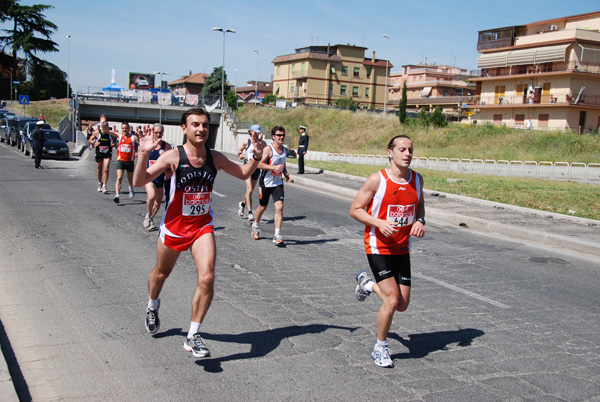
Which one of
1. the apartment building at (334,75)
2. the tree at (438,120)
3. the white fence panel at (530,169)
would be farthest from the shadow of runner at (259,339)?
the apartment building at (334,75)

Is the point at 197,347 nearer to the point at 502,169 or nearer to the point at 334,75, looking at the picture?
the point at 502,169

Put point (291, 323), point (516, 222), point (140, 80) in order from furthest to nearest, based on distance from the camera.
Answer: point (140, 80)
point (516, 222)
point (291, 323)

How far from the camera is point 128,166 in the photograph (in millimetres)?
13961

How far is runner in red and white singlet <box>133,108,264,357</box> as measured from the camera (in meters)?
4.50

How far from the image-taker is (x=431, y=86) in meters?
102

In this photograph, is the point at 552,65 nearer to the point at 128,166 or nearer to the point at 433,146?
the point at 433,146

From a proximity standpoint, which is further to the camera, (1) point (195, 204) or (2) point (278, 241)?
(2) point (278, 241)

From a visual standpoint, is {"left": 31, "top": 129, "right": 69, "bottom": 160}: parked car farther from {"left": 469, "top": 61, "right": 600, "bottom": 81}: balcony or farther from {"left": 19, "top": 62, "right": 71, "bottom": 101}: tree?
{"left": 19, "top": 62, "right": 71, "bottom": 101}: tree

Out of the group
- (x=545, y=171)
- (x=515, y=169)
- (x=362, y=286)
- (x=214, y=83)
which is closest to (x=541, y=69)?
(x=515, y=169)

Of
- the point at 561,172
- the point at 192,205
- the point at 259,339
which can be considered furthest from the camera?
the point at 561,172

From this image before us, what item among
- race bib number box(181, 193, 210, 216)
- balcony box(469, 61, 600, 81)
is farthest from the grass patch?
balcony box(469, 61, 600, 81)

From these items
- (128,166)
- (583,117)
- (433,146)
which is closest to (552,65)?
(583,117)

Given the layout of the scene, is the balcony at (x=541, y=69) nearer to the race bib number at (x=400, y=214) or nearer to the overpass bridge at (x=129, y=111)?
the overpass bridge at (x=129, y=111)

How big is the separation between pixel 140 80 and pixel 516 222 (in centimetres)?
8709
